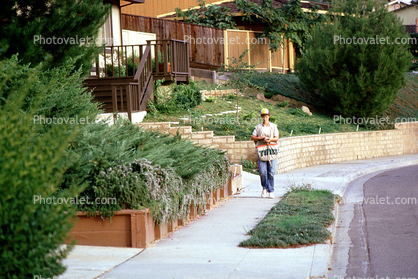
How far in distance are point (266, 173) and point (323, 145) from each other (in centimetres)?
1026

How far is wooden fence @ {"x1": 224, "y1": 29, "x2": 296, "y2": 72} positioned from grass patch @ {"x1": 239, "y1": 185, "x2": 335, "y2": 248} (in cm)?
1719

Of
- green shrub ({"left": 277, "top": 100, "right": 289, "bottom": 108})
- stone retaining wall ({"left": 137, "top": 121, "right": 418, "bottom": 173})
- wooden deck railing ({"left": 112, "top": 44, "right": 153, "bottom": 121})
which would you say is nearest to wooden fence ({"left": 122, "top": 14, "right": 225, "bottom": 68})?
green shrub ({"left": 277, "top": 100, "right": 289, "bottom": 108})

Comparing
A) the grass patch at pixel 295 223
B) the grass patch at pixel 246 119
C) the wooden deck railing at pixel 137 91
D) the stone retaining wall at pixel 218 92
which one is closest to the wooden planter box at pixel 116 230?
the grass patch at pixel 295 223

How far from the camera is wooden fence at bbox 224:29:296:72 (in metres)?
27.3

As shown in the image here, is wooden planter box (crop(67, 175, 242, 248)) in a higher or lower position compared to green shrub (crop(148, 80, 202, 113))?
lower

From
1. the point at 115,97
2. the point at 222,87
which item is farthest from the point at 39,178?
the point at 222,87

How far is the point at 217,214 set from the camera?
934cm

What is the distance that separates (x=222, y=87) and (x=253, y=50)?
21.0ft

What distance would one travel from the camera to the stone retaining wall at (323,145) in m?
16.1

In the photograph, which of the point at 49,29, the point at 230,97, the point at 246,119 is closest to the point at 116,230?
the point at 49,29

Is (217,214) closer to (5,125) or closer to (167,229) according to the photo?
(167,229)

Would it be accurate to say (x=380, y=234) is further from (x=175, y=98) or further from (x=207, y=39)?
(x=207, y=39)

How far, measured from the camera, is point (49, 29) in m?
9.99

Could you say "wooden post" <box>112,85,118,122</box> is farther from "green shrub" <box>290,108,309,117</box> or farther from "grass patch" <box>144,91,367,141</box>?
"green shrub" <box>290,108,309,117</box>
